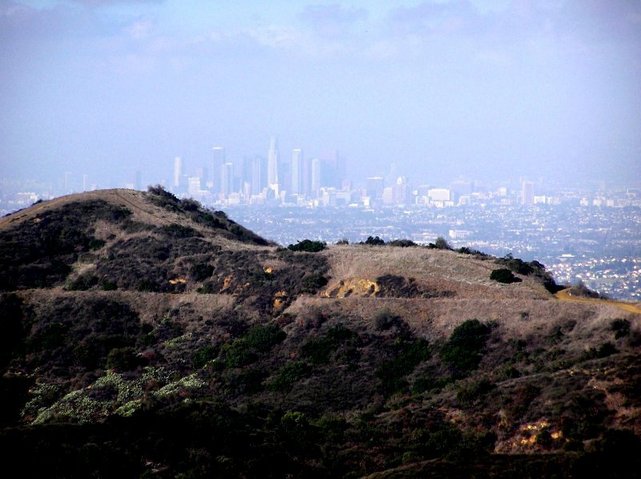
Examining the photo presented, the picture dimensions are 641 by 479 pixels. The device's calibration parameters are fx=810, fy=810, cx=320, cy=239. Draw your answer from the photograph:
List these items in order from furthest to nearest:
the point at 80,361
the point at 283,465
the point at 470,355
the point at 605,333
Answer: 1. the point at 80,361
2. the point at 470,355
3. the point at 605,333
4. the point at 283,465

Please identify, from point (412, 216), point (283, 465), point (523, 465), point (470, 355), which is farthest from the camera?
point (412, 216)

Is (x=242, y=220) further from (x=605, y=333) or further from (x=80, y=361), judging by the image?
(x=605, y=333)

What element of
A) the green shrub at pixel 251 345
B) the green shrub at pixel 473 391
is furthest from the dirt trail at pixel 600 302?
the green shrub at pixel 251 345

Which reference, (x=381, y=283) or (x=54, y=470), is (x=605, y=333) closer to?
(x=381, y=283)

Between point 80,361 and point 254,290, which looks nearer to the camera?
point 80,361

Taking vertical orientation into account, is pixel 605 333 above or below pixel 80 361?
above

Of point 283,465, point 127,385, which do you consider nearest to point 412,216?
point 127,385

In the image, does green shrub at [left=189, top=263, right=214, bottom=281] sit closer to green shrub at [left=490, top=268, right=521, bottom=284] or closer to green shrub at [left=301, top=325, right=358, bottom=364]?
green shrub at [left=301, top=325, right=358, bottom=364]

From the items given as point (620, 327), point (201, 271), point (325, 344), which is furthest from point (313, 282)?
point (620, 327)
